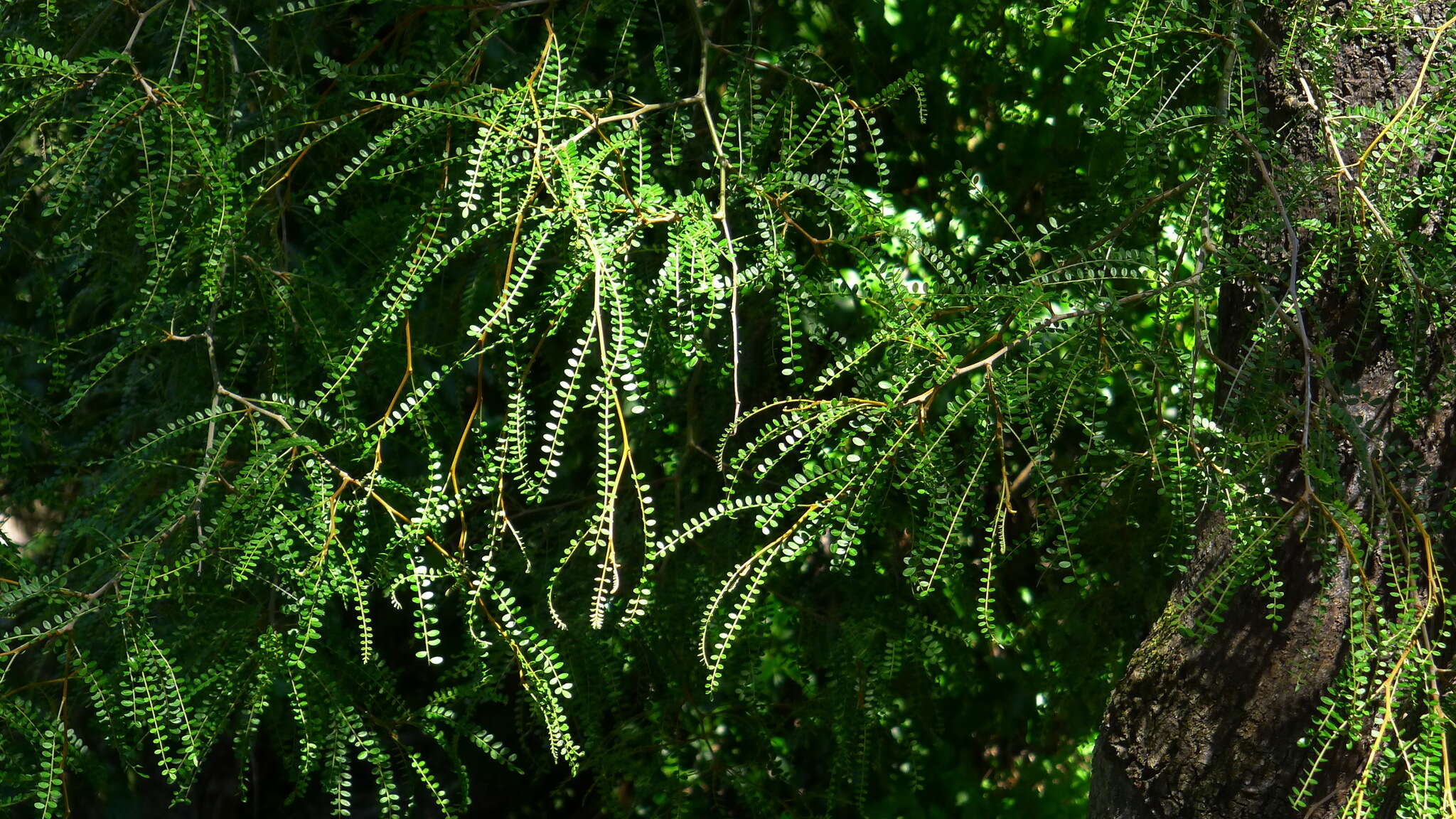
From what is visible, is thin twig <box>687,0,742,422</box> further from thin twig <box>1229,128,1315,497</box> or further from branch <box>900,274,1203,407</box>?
thin twig <box>1229,128,1315,497</box>

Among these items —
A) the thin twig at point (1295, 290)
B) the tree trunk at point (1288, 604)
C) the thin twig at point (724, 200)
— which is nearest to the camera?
the thin twig at point (1295, 290)

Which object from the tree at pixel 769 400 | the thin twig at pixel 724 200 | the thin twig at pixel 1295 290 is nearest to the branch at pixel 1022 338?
the tree at pixel 769 400

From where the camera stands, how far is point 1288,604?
183cm

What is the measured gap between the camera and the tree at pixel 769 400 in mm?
1502

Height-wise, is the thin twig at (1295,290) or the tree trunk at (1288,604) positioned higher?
the thin twig at (1295,290)

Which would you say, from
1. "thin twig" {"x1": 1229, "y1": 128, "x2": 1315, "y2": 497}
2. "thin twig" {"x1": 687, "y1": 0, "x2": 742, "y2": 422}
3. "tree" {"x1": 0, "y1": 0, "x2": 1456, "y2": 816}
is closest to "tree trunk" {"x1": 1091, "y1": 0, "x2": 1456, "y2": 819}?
"tree" {"x1": 0, "y1": 0, "x2": 1456, "y2": 816}

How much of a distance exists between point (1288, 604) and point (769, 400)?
1091 millimetres

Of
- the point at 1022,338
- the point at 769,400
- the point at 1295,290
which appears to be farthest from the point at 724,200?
the point at 769,400

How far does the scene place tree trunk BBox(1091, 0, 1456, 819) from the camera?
5.81 feet

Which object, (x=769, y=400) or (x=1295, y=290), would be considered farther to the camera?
(x=769, y=400)

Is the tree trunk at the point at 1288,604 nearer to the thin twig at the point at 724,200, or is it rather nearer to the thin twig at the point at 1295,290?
the thin twig at the point at 1295,290

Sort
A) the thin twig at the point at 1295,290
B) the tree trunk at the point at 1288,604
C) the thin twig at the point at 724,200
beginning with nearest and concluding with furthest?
the thin twig at the point at 1295,290 → the thin twig at the point at 724,200 → the tree trunk at the point at 1288,604

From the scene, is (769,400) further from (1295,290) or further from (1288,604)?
(1295,290)

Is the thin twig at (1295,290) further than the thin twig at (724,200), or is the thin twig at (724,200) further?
the thin twig at (724,200)
